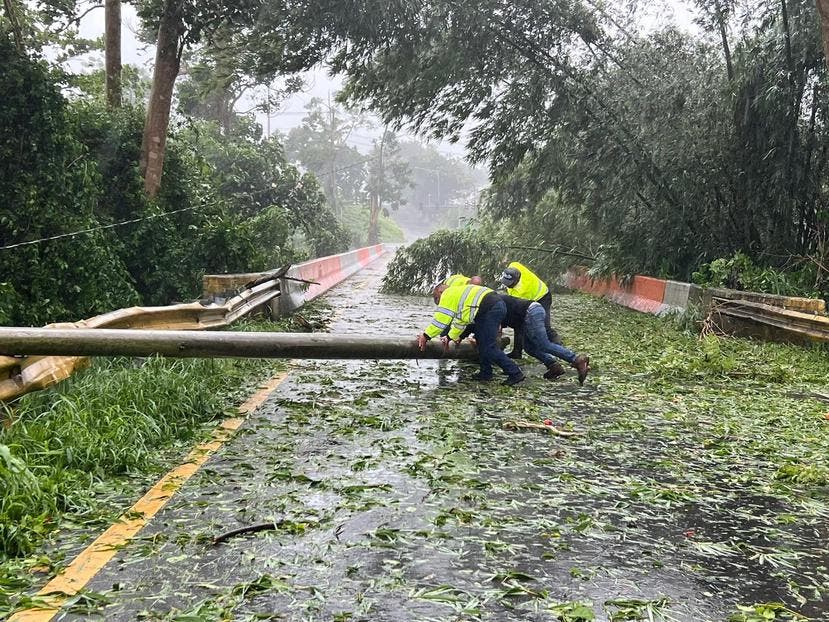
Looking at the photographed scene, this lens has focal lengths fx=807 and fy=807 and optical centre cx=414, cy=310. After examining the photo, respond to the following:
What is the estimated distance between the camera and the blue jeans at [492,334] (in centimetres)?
880

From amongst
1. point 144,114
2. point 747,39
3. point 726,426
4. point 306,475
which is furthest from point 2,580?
point 747,39

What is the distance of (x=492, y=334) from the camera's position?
8.84m

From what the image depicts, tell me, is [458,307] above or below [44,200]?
below

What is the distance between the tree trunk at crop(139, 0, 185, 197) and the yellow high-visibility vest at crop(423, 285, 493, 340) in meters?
8.48

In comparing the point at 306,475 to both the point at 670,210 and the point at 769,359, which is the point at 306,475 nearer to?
the point at 769,359

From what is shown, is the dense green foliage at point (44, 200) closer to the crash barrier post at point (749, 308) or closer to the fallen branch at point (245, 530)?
the fallen branch at point (245, 530)

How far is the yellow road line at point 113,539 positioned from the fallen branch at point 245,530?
469mm

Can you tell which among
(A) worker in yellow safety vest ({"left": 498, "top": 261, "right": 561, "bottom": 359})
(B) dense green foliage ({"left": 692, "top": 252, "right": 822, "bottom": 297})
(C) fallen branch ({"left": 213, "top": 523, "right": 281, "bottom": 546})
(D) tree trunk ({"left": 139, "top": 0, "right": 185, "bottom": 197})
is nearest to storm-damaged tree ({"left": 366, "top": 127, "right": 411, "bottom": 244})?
(D) tree trunk ({"left": 139, "top": 0, "right": 185, "bottom": 197})

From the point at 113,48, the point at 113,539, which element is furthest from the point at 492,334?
the point at 113,48

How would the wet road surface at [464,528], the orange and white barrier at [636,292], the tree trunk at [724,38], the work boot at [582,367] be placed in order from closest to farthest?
the wet road surface at [464,528] < the work boot at [582,367] < the tree trunk at [724,38] < the orange and white barrier at [636,292]

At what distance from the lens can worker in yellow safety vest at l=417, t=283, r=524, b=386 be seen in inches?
336

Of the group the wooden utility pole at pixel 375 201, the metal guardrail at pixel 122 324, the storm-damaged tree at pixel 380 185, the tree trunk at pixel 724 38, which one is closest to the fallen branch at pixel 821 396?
the metal guardrail at pixel 122 324

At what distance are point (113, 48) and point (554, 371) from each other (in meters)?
Answer: 12.7

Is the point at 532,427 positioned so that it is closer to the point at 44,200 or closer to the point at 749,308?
the point at 749,308
